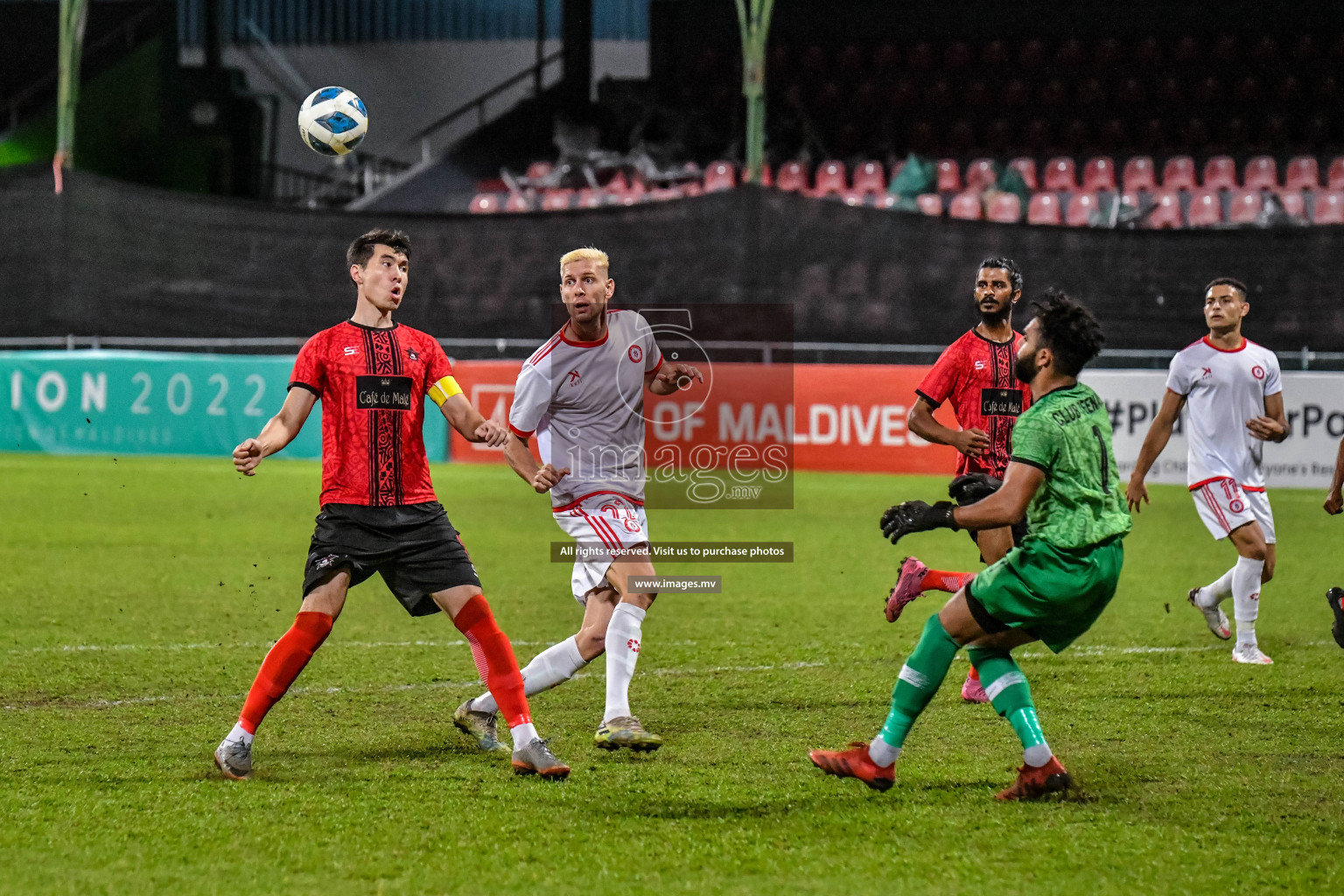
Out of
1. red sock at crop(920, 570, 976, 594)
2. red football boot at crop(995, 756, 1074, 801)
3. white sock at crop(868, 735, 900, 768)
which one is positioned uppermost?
red sock at crop(920, 570, 976, 594)

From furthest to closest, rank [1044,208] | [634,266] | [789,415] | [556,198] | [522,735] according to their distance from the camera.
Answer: [556,198] < [1044,208] < [634,266] < [789,415] < [522,735]

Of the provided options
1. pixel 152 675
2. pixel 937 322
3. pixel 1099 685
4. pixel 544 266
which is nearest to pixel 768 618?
pixel 1099 685

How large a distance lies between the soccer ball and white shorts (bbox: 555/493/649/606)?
3413 mm

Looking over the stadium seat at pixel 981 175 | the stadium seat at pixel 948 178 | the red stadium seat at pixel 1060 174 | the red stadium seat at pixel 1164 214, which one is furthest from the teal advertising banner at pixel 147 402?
the red stadium seat at pixel 1060 174

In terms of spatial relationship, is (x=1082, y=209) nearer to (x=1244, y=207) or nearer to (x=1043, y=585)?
(x=1244, y=207)

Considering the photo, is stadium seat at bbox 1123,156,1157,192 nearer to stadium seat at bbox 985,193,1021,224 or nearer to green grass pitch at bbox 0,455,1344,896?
stadium seat at bbox 985,193,1021,224

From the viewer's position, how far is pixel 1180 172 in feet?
75.9

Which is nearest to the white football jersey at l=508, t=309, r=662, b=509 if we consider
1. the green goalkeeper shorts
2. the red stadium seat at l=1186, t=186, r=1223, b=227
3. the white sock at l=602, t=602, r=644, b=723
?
the white sock at l=602, t=602, r=644, b=723

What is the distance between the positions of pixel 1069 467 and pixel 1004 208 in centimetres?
1828

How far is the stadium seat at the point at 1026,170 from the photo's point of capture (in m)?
23.2

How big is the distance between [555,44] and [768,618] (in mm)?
22598

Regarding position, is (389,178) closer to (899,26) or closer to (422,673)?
(899,26)

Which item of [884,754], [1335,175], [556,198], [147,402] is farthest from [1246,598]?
[556,198]

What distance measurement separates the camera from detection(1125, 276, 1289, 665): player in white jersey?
26.5 feet
